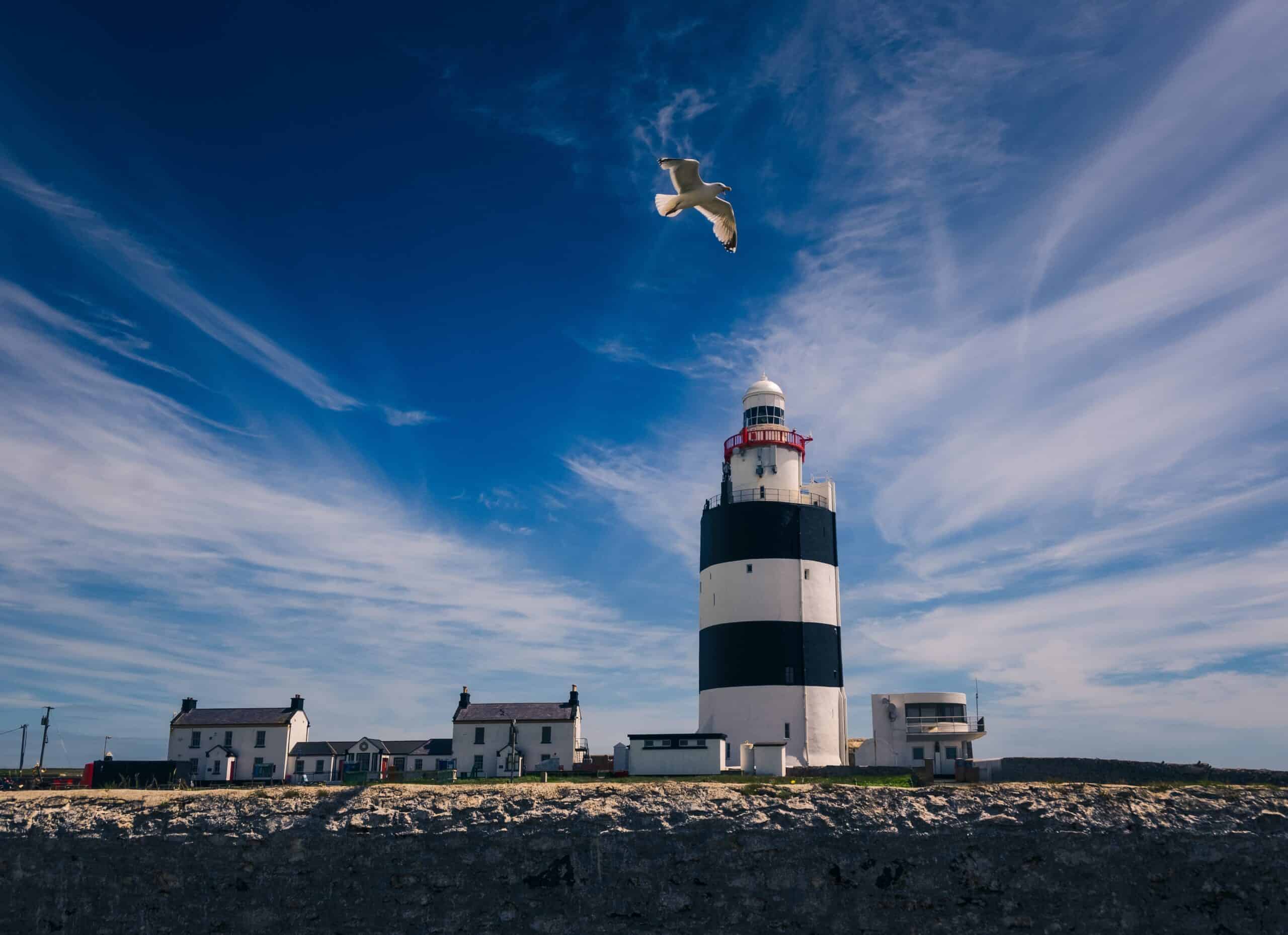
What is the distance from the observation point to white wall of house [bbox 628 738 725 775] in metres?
37.0

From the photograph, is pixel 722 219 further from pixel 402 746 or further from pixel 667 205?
pixel 402 746

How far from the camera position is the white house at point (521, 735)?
4531 centimetres

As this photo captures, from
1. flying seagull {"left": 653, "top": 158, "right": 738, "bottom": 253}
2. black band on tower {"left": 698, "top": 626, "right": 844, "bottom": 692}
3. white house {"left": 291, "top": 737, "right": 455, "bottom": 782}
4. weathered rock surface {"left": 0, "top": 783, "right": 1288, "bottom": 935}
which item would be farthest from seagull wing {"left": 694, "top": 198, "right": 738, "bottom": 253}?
white house {"left": 291, "top": 737, "right": 455, "bottom": 782}

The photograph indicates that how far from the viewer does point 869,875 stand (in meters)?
25.5

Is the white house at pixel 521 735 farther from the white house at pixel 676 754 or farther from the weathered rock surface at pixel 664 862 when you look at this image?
the weathered rock surface at pixel 664 862

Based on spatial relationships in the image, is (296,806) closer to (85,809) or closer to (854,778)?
(85,809)

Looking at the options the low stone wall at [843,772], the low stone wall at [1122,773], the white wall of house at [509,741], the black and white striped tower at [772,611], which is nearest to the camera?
the low stone wall at [1122,773]

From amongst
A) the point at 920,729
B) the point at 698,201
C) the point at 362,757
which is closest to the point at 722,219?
the point at 698,201

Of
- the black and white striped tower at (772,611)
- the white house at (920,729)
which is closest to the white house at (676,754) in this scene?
the black and white striped tower at (772,611)

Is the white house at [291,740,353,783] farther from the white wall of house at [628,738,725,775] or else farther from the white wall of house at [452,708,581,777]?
the white wall of house at [628,738,725,775]

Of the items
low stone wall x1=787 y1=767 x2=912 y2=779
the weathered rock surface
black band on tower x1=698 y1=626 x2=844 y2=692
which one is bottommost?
the weathered rock surface

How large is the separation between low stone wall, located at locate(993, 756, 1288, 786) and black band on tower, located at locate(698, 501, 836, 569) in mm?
13024

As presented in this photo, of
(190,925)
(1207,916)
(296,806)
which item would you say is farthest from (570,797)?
(1207,916)

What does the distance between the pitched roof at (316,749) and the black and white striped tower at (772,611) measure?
21.3m
